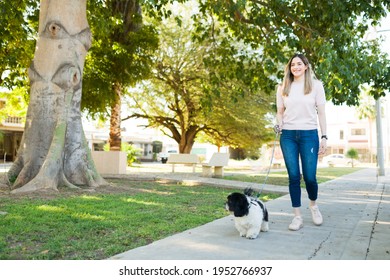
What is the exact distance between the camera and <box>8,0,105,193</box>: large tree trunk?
8.84 m

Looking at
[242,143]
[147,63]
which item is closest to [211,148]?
[242,143]

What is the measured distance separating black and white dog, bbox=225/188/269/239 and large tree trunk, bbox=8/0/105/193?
17.6 feet

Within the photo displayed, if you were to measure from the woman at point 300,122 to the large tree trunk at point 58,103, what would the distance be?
5479 mm

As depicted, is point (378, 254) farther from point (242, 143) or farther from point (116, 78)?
point (242, 143)

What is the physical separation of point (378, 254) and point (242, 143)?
2532cm

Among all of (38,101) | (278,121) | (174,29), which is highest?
(174,29)

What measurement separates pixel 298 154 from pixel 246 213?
127 cm

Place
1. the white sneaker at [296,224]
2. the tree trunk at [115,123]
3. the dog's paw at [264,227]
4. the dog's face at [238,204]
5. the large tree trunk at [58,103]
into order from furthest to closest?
the tree trunk at [115,123] → the large tree trunk at [58,103] → the white sneaker at [296,224] → the dog's paw at [264,227] → the dog's face at [238,204]

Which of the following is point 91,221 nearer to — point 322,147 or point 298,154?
point 298,154

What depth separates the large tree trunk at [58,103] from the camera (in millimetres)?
8836

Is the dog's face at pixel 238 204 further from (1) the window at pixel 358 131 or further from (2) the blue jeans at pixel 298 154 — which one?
(1) the window at pixel 358 131

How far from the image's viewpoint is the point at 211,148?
66188 millimetres

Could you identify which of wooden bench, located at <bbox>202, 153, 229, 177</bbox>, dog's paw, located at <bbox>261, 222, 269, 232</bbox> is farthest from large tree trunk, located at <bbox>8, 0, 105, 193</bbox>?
wooden bench, located at <bbox>202, 153, 229, 177</bbox>

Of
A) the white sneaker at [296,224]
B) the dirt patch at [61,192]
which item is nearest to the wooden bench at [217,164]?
the dirt patch at [61,192]
